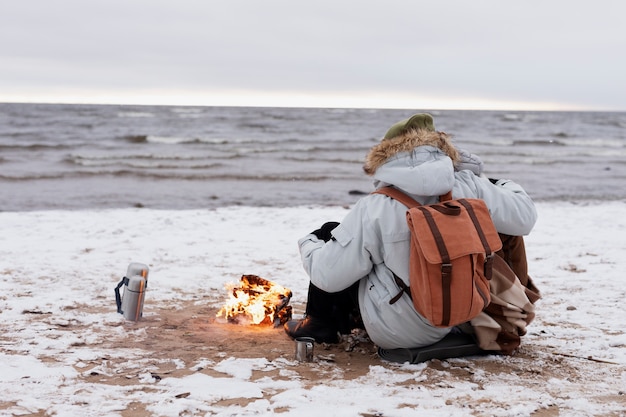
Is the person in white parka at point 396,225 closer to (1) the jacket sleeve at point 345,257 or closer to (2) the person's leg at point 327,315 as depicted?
(1) the jacket sleeve at point 345,257

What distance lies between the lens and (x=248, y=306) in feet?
15.0

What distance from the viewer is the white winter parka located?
3260 millimetres

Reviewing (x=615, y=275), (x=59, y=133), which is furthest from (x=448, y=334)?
(x=59, y=133)

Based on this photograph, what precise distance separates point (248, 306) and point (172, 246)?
9.67ft

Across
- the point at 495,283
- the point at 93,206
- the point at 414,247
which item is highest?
the point at 414,247

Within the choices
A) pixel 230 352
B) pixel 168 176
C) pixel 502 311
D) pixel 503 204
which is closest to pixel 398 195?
pixel 503 204

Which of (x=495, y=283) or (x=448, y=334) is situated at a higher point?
(x=495, y=283)

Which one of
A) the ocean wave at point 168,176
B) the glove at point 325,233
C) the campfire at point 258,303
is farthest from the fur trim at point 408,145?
the ocean wave at point 168,176

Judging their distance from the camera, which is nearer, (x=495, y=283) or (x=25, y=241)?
(x=495, y=283)

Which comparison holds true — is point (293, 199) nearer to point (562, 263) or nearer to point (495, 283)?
point (562, 263)

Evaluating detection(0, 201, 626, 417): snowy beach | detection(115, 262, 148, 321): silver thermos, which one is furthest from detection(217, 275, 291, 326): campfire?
detection(115, 262, 148, 321): silver thermos

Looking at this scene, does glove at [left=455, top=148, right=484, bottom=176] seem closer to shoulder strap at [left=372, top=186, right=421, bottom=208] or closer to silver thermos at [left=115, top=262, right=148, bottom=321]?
shoulder strap at [left=372, top=186, right=421, bottom=208]

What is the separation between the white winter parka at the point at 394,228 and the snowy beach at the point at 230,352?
1.03 feet

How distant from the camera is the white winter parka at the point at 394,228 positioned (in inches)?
128
